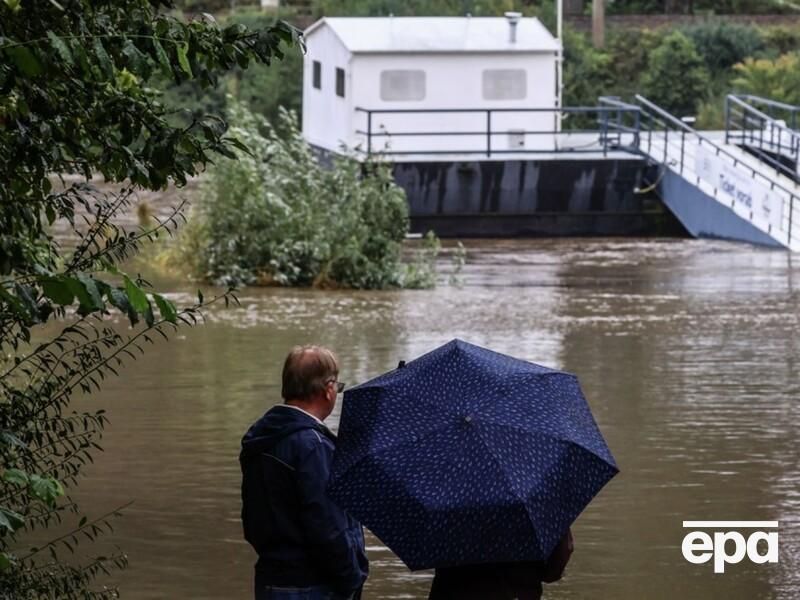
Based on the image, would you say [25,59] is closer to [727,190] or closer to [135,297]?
[135,297]

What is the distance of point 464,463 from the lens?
505 cm

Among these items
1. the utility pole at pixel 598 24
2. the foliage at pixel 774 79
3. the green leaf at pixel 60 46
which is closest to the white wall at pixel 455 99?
the foliage at pixel 774 79

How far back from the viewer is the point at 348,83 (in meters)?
33.2

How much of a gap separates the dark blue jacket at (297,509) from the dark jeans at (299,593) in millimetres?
14

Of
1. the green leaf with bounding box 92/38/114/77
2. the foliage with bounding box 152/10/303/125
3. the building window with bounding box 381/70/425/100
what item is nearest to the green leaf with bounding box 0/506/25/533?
the green leaf with bounding box 92/38/114/77

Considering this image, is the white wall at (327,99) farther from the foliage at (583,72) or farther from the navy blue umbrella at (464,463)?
the navy blue umbrella at (464,463)

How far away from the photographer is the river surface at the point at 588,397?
9.09 meters

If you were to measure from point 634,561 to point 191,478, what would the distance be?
304cm

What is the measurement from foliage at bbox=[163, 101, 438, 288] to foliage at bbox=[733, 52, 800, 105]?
22.9 metres

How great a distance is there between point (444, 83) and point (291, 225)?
11.8m

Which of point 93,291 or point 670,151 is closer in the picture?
point 93,291

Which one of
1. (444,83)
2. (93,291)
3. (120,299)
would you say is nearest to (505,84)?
(444,83)

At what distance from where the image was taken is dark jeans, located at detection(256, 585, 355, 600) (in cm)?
525

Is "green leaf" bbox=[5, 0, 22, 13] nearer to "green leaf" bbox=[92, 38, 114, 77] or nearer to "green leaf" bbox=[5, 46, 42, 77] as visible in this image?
"green leaf" bbox=[92, 38, 114, 77]
